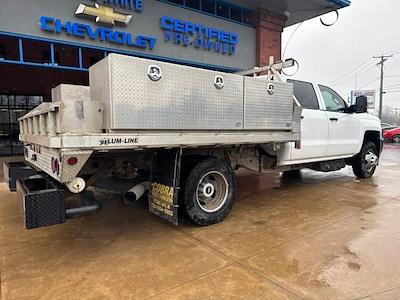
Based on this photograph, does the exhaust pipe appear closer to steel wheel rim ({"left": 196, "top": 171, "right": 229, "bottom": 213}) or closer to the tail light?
steel wheel rim ({"left": 196, "top": 171, "right": 229, "bottom": 213})

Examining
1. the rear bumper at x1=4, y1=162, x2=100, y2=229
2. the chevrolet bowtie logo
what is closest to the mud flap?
the rear bumper at x1=4, y1=162, x2=100, y2=229

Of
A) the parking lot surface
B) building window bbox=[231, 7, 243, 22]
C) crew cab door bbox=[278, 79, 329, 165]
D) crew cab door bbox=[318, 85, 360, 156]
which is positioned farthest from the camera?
building window bbox=[231, 7, 243, 22]

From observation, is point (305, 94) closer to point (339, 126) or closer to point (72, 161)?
point (339, 126)

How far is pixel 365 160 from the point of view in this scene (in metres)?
7.47

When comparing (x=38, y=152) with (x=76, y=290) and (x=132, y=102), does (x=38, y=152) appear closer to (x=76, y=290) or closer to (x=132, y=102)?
(x=132, y=102)

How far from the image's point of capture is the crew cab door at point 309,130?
530 centimetres

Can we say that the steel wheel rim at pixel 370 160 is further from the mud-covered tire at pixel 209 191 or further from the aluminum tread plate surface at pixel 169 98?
the aluminum tread plate surface at pixel 169 98

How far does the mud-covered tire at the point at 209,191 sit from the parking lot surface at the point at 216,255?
0.19 m

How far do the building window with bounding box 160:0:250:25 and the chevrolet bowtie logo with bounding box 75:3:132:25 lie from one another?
5.86ft

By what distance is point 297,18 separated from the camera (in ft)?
45.4

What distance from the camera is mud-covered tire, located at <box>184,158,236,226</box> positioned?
12.8 ft

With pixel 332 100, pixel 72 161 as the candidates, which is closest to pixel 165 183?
pixel 72 161

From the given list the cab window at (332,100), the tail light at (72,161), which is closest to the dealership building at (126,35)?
the cab window at (332,100)

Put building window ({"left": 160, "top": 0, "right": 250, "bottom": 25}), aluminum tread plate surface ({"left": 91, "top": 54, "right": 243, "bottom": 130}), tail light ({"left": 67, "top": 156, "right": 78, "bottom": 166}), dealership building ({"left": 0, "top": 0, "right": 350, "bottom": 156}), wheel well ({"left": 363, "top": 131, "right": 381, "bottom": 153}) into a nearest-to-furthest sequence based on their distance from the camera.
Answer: tail light ({"left": 67, "top": 156, "right": 78, "bottom": 166})
aluminum tread plate surface ({"left": 91, "top": 54, "right": 243, "bottom": 130})
wheel well ({"left": 363, "top": 131, "right": 381, "bottom": 153})
dealership building ({"left": 0, "top": 0, "right": 350, "bottom": 156})
building window ({"left": 160, "top": 0, "right": 250, "bottom": 25})
